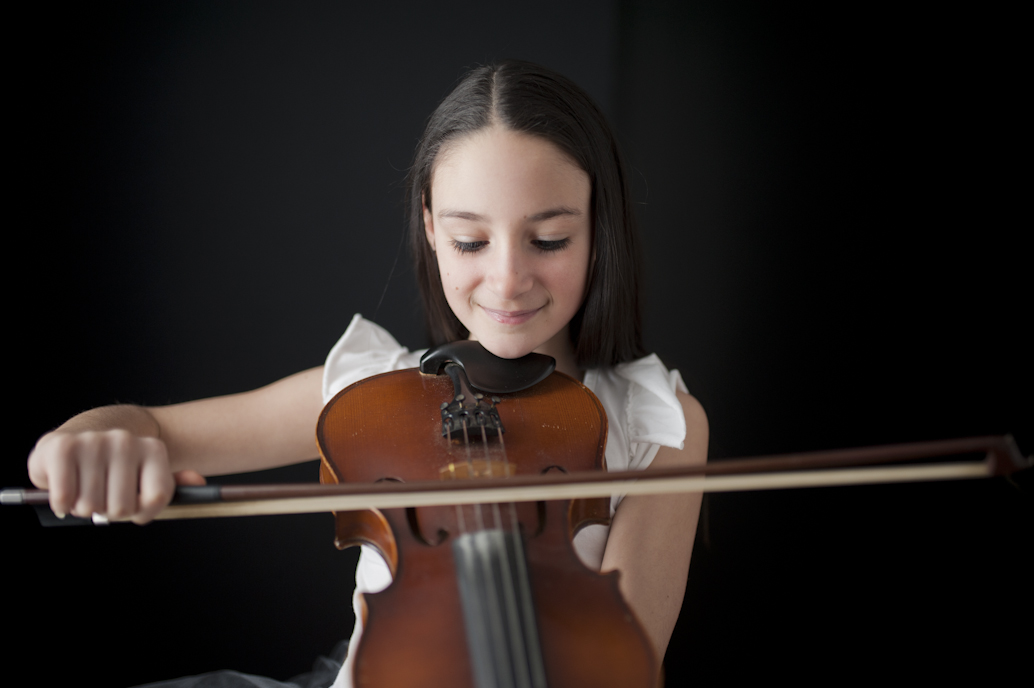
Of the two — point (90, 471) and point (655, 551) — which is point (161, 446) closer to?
point (90, 471)

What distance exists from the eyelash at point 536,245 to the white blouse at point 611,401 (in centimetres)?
19

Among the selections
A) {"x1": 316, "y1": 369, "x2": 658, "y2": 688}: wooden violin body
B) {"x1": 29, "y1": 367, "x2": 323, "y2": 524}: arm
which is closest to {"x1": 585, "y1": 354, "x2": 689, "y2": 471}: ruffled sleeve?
{"x1": 316, "y1": 369, "x2": 658, "y2": 688}: wooden violin body

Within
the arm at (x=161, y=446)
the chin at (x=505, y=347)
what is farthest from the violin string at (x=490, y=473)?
the arm at (x=161, y=446)

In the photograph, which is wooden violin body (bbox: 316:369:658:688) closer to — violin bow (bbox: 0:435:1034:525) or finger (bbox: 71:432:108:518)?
violin bow (bbox: 0:435:1034:525)

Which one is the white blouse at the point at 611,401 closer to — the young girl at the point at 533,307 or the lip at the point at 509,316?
the young girl at the point at 533,307

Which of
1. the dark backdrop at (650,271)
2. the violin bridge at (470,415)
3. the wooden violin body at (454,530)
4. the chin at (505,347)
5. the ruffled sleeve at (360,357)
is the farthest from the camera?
the dark backdrop at (650,271)

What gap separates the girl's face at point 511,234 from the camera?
75 cm

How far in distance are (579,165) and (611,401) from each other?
303mm

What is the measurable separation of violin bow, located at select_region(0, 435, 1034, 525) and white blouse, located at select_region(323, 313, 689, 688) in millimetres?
248

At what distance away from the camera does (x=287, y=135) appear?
3.83ft

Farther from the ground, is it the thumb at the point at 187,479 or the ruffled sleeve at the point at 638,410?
the thumb at the point at 187,479

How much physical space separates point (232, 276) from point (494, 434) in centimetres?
65

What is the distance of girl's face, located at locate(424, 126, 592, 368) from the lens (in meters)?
0.75

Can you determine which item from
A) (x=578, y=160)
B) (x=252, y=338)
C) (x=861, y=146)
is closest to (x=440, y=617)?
(x=578, y=160)
